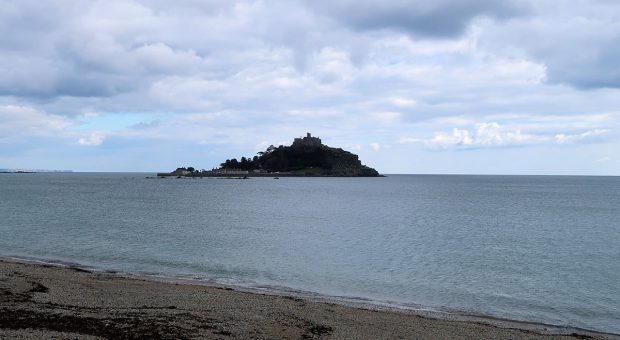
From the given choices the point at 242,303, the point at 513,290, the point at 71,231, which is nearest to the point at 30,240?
the point at 71,231

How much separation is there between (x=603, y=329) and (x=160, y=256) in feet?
87.0

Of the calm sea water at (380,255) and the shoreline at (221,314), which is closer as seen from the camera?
the shoreline at (221,314)

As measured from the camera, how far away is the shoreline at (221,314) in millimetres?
15312

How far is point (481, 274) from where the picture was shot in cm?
3034

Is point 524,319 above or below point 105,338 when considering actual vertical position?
below

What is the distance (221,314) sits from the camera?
680 inches

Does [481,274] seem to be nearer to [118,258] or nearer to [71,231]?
[118,258]

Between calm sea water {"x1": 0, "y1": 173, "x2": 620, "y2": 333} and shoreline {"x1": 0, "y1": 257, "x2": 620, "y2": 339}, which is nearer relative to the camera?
shoreline {"x1": 0, "y1": 257, "x2": 620, "y2": 339}

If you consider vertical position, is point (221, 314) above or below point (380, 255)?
above

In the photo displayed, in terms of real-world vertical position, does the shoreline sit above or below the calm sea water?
above

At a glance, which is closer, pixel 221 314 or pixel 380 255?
pixel 221 314

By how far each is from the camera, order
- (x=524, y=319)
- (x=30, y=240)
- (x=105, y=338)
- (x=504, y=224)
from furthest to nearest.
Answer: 1. (x=504, y=224)
2. (x=30, y=240)
3. (x=524, y=319)
4. (x=105, y=338)

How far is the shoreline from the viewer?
15.3 meters

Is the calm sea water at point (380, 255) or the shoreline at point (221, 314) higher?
the shoreline at point (221, 314)
